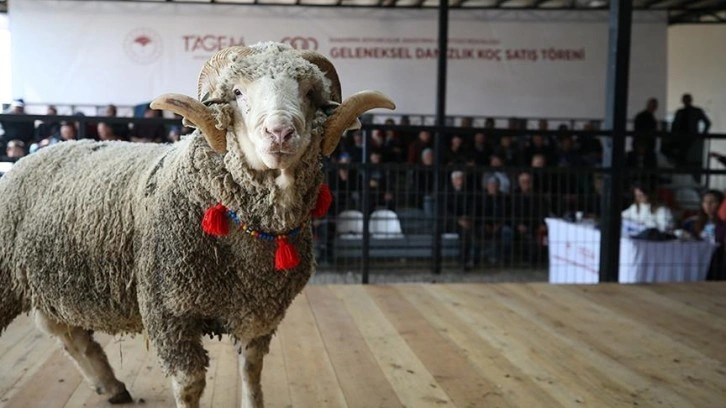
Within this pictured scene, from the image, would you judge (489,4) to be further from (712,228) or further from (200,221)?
(200,221)

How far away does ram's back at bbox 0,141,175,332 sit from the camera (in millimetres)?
2348

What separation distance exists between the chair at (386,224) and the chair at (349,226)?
138mm

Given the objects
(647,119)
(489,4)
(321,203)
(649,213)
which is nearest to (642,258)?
(649,213)

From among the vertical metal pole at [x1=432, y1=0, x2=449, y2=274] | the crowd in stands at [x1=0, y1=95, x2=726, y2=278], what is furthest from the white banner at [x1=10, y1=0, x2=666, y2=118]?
the vertical metal pole at [x1=432, y1=0, x2=449, y2=274]

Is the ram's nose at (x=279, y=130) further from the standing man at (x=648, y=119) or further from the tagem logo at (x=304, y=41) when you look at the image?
the standing man at (x=648, y=119)

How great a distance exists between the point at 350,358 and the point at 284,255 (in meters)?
1.42

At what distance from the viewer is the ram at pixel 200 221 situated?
208 centimetres

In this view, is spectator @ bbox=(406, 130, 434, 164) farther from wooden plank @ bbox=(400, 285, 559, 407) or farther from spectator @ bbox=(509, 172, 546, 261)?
wooden plank @ bbox=(400, 285, 559, 407)

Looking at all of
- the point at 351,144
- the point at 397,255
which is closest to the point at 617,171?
the point at 397,255

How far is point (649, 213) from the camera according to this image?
6570 mm

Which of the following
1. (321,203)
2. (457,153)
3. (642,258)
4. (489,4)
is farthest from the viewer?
(489,4)

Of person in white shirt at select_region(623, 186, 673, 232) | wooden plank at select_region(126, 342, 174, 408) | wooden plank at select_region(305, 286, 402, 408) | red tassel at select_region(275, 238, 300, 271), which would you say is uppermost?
red tassel at select_region(275, 238, 300, 271)

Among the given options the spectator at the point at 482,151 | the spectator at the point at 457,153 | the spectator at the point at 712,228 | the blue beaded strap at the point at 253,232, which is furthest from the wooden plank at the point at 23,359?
the spectator at the point at 482,151

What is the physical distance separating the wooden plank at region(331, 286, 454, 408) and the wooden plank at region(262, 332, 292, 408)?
1.41ft
